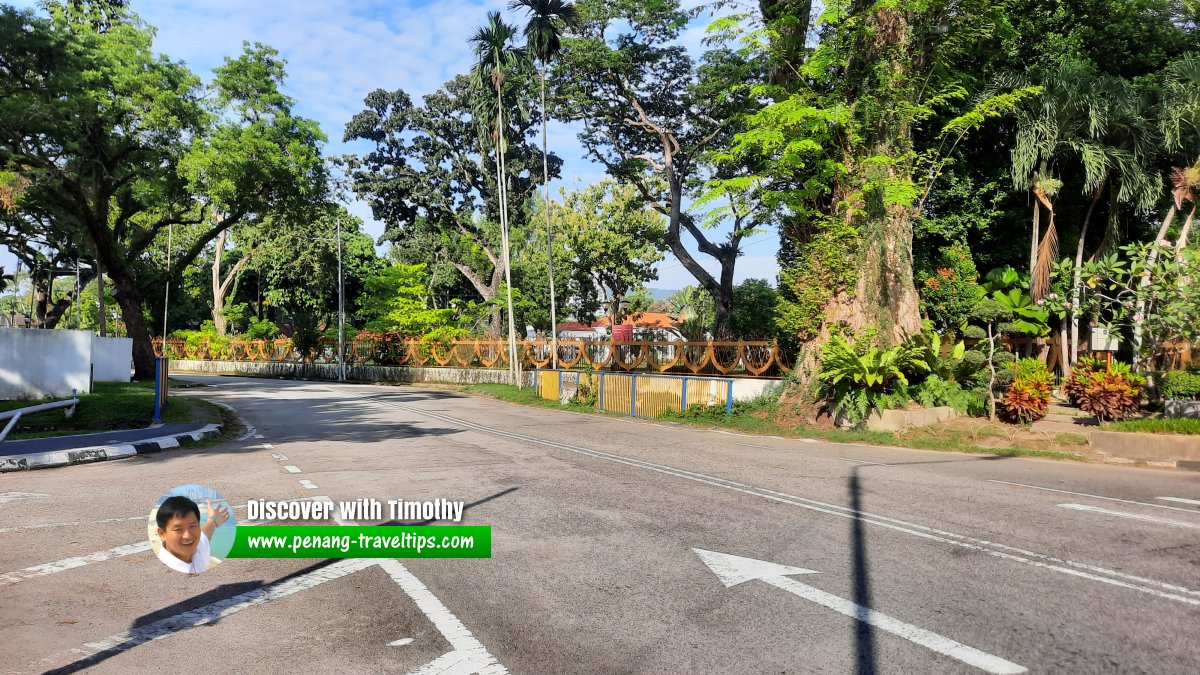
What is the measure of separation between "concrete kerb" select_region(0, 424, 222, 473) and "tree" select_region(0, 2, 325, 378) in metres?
14.7

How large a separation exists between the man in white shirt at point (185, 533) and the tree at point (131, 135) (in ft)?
70.7

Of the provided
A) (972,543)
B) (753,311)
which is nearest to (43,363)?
(972,543)

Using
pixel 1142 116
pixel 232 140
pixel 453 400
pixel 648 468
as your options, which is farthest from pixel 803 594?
pixel 232 140

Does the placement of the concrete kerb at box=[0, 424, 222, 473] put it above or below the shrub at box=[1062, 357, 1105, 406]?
below

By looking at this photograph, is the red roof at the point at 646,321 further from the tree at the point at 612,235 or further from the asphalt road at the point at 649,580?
the asphalt road at the point at 649,580

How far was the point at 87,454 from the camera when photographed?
10.2m

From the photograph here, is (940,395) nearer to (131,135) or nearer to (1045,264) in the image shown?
(1045,264)

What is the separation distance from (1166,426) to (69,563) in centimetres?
1382

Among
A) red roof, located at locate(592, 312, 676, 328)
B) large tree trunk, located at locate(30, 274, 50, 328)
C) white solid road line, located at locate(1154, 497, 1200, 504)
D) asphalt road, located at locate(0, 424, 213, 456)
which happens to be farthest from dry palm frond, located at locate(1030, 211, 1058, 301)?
large tree trunk, located at locate(30, 274, 50, 328)

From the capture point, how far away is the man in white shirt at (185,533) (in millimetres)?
4453

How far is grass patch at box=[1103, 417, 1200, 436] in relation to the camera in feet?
34.8

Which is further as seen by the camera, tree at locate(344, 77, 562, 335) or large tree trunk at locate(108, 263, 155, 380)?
tree at locate(344, 77, 562, 335)

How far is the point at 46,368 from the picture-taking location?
1661 cm

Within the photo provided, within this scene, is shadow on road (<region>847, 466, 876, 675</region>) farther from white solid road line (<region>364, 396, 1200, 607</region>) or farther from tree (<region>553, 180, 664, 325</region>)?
tree (<region>553, 180, 664, 325</region>)
